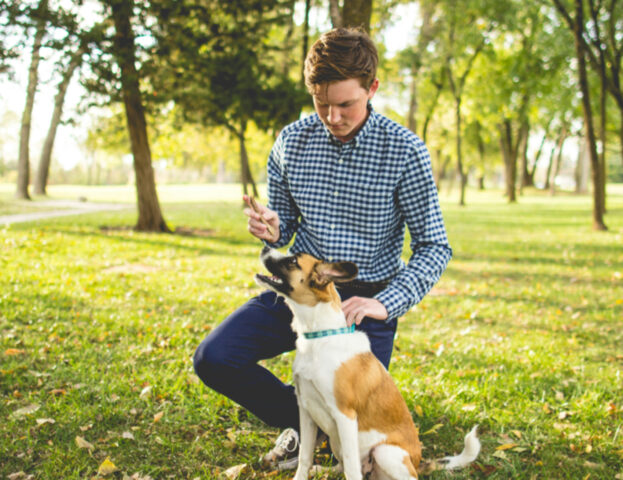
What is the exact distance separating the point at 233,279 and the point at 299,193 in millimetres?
5542

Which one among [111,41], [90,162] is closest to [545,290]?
[111,41]

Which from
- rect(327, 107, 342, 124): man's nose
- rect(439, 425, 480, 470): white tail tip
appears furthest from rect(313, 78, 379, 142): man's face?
rect(439, 425, 480, 470): white tail tip

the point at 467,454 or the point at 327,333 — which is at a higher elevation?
the point at 327,333

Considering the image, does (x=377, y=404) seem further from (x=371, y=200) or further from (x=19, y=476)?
(x=19, y=476)

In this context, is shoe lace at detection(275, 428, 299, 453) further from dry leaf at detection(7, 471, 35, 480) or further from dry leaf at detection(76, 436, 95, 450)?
dry leaf at detection(7, 471, 35, 480)

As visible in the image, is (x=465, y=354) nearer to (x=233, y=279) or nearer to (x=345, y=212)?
(x=345, y=212)

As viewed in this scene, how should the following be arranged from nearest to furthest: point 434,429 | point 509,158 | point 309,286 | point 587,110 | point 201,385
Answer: point 309,286 < point 434,429 < point 201,385 < point 587,110 < point 509,158

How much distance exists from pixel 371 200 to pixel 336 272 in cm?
74

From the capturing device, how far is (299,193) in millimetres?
3301

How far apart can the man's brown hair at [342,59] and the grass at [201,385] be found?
253 cm

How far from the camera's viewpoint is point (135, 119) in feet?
43.3

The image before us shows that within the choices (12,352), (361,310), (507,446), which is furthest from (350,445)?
(12,352)

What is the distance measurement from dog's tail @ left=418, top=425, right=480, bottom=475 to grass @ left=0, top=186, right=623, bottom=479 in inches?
5.2

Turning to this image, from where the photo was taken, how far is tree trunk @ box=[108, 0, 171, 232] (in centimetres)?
1087
